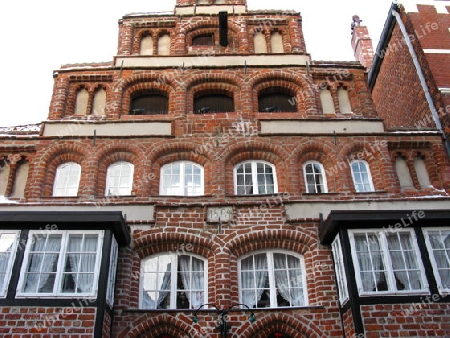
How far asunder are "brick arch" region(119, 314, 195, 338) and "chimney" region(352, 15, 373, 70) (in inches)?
569

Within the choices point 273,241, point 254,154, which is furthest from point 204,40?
point 273,241

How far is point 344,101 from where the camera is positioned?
50.7 ft

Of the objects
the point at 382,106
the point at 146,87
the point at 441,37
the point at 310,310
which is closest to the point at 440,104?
the point at 441,37

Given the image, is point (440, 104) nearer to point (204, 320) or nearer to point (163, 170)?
point (163, 170)

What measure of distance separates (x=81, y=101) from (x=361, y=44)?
41.7 feet

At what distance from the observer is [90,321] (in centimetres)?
1015

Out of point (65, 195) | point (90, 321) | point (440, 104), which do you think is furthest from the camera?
point (440, 104)

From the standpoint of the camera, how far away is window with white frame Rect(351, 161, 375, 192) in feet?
45.0

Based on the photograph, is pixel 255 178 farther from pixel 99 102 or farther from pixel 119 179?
pixel 99 102

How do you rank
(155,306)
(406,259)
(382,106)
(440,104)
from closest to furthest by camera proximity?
(406,259)
(155,306)
(440,104)
(382,106)

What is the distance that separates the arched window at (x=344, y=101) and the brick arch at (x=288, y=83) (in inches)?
33.3

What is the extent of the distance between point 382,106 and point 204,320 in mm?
11122

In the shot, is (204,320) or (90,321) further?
(204,320)

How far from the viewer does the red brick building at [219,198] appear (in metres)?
10.8
